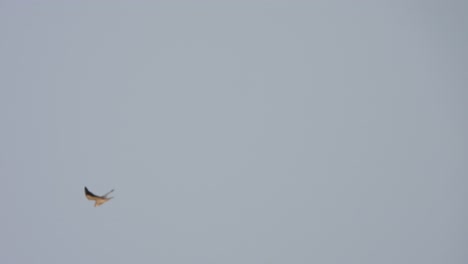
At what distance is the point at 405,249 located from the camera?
19688 cm

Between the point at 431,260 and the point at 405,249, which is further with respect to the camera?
the point at 405,249

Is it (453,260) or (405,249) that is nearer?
(453,260)

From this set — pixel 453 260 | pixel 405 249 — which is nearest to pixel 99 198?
pixel 453 260

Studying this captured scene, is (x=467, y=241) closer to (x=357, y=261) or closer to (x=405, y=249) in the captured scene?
(x=405, y=249)

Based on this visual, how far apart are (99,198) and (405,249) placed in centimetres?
17177

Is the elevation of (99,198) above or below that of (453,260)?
below

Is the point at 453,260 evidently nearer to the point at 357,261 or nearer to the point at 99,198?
the point at 357,261

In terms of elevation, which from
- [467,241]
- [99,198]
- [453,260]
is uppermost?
[467,241]

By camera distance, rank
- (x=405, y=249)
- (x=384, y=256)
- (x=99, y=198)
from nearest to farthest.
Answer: (x=99, y=198), (x=384, y=256), (x=405, y=249)

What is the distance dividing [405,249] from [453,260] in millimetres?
26503

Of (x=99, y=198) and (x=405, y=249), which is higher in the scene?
(x=405, y=249)

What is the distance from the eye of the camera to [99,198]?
32.5 metres

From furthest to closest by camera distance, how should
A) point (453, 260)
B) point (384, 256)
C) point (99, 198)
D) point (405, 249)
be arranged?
point (405, 249) < point (384, 256) < point (453, 260) < point (99, 198)

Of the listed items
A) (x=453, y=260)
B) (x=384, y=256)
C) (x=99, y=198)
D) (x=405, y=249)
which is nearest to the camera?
(x=99, y=198)
